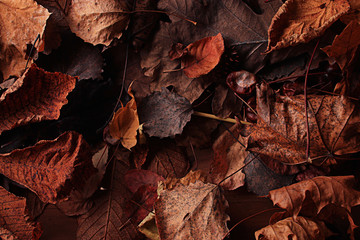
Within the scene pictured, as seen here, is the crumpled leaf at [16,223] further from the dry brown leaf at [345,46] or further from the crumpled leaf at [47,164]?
the dry brown leaf at [345,46]

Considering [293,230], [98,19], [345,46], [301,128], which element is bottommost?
[293,230]

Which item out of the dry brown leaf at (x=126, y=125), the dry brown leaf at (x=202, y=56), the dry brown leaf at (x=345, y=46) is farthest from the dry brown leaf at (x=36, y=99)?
the dry brown leaf at (x=345, y=46)

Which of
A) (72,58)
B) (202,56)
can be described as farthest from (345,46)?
(72,58)

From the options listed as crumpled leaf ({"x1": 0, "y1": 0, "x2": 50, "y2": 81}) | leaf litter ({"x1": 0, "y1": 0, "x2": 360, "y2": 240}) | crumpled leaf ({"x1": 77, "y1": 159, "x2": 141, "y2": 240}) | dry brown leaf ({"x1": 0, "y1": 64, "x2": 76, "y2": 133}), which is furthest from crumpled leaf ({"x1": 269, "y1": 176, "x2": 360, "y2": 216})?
crumpled leaf ({"x1": 0, "y1": 0, "x2": 50, "y2": 81})

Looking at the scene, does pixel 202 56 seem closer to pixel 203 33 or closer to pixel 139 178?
pixel 203 33

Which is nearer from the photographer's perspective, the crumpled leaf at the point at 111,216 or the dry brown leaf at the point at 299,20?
the dry brown leaf at the point at 299,20

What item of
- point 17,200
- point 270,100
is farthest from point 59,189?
point 270,100

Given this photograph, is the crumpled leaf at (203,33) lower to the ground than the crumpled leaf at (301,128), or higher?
higher
